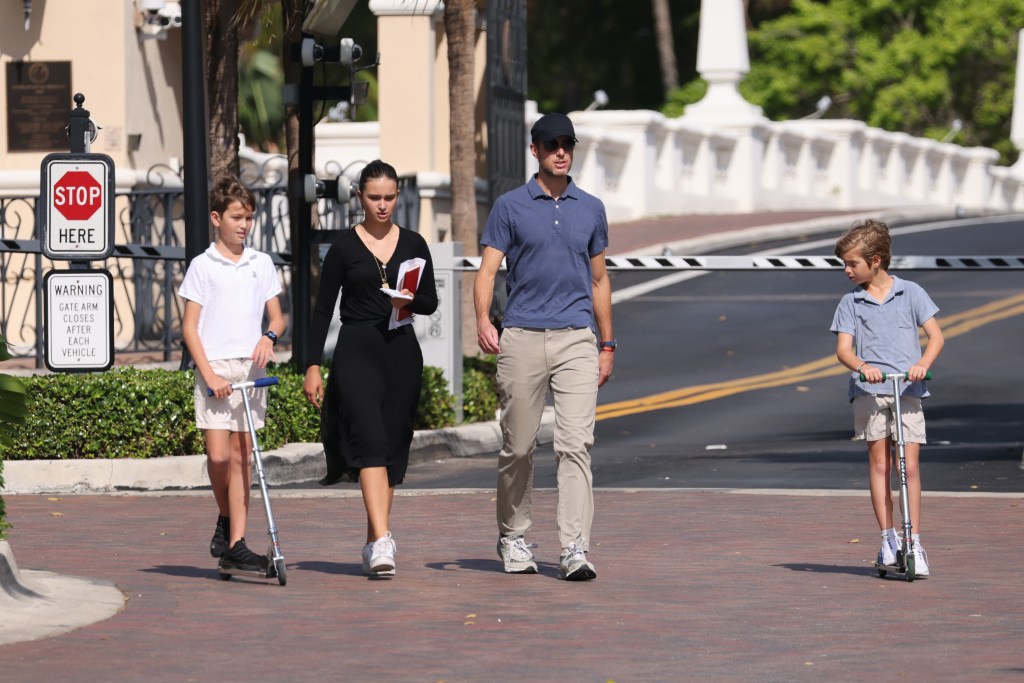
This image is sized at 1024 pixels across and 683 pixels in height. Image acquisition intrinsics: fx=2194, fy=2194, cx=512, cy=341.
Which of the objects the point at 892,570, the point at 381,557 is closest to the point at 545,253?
the point at 381,557

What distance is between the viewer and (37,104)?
827 inches

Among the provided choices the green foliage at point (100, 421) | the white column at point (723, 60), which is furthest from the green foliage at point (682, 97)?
the green foliage at point (100, 421)

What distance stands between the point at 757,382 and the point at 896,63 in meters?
38.7

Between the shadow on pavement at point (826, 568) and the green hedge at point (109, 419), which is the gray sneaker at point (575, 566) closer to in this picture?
the shadow on pavement at point (826, 568)

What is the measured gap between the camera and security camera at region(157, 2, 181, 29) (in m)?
21.0

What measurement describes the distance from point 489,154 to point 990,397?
5467 mm

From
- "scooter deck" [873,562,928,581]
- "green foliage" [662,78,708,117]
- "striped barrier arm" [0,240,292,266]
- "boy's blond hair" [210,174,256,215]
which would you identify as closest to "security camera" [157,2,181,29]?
"striped barrier arm" [0,240,292,266]

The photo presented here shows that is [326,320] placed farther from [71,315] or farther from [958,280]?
[958,280]

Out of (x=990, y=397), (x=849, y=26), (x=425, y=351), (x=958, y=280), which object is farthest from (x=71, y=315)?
(x=849, y=26)

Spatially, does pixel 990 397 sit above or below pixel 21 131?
below

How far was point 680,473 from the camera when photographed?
46.8 feet

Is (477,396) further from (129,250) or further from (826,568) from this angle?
A: (826,568)

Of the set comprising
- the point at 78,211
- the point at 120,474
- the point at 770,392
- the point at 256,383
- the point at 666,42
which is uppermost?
the point at 666,42

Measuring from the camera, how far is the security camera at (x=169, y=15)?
21.0 metres
